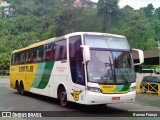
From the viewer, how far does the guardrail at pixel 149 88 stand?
82.8 feet

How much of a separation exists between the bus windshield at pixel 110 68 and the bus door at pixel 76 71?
46cm

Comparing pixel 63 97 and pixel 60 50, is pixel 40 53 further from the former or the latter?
pixel 63 97

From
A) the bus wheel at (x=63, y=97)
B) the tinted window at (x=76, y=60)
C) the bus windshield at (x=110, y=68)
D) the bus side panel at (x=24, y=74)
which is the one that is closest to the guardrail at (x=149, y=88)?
the bus side panel at (x=24, y=74)

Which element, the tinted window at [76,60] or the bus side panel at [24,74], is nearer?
the tinted window at [76,60]

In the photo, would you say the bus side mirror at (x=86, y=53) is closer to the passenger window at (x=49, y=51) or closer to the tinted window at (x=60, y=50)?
the tinted window at (x=60, y=50)

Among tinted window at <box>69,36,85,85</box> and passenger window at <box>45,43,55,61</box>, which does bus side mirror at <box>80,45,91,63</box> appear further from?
passenger window at <box>45,43,55,61</box>

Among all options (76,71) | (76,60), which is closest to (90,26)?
(76,60)

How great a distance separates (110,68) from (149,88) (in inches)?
553

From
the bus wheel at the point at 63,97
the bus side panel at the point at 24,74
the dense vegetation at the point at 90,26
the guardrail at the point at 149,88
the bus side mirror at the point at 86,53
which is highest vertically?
the dense vegetation at the point at 90,26

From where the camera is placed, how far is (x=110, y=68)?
1280 centimetres

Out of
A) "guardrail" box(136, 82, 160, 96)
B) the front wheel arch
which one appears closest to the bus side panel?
the front wheel arch

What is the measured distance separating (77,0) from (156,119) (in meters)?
77.5

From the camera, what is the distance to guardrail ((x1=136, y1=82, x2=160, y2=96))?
25230mm

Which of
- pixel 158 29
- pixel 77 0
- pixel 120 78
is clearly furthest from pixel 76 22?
pixel 120 78
